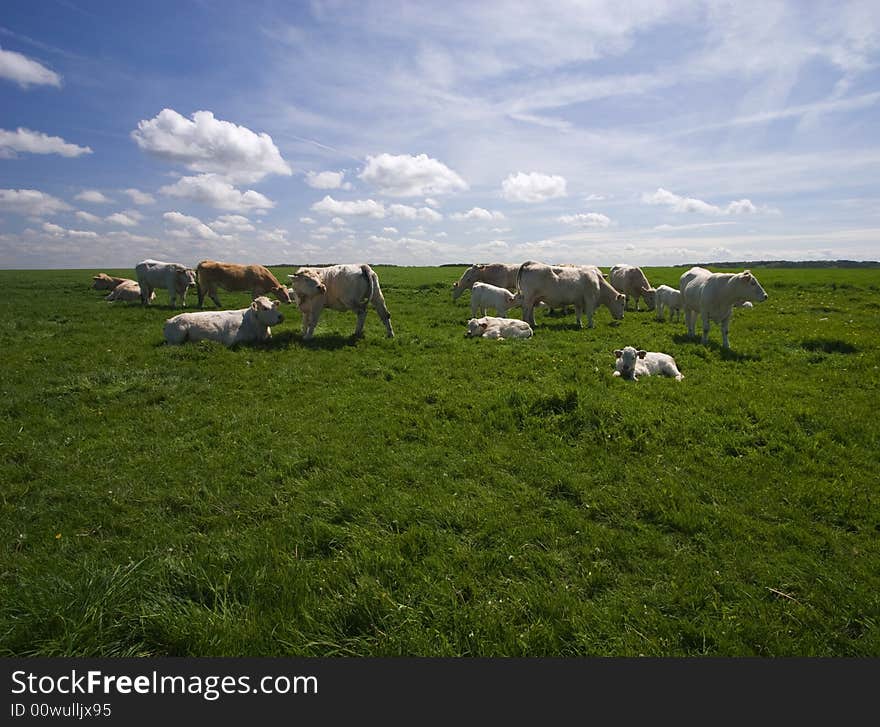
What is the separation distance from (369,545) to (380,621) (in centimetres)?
93

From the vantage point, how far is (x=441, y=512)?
4453 mm

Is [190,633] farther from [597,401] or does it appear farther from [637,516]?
[597,401]

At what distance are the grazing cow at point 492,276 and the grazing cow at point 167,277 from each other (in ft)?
48.3

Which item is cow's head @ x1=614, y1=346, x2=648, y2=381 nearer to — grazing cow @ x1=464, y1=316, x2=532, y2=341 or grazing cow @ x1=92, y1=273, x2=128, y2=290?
grazing cow @ x1=464, y1=316, x2=532, y2=341

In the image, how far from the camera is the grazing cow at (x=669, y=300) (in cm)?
1731

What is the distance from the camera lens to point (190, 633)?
2.86 m

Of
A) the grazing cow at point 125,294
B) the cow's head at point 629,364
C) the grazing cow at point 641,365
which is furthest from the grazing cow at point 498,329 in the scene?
the grazing cow at point 125,294

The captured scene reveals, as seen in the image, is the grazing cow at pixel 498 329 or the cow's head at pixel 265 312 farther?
the grazing cow at pixel 498 329

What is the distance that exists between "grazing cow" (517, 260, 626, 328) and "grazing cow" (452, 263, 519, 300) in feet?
22.1

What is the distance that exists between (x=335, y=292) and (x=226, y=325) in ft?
11.1

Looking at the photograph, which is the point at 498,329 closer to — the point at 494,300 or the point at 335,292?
the point at 494,300

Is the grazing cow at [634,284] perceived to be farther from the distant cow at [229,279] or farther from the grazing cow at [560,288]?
the distant cow at [229,279]

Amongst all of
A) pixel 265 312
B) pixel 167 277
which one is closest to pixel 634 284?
pixel 265 312

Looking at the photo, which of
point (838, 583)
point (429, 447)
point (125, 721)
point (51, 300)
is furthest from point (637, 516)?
point (51, 300)
